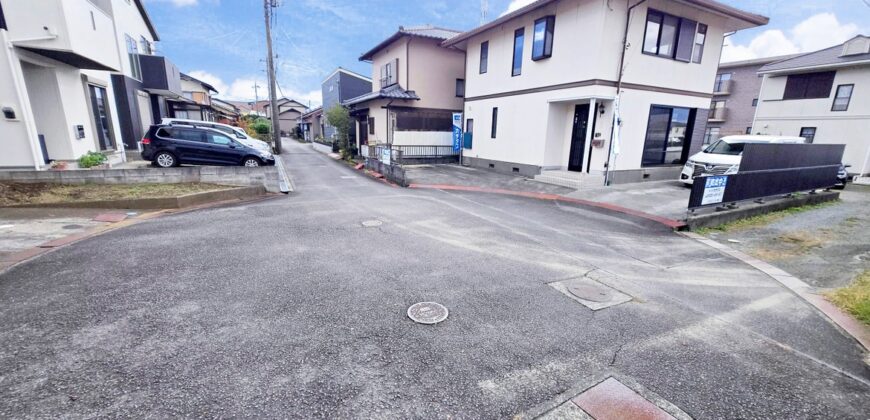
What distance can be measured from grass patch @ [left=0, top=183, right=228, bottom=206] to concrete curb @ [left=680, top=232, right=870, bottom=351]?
1193cm

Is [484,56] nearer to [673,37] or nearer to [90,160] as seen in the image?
[673,37]

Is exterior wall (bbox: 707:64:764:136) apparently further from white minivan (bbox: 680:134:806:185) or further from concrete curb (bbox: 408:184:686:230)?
concrete curb (bbox: 408:184:686:230)

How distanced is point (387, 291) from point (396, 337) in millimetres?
983

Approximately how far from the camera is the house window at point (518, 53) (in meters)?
14.1

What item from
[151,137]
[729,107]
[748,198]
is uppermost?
[729,107]

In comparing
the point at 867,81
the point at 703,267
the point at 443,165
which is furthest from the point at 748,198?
the point at 867,81

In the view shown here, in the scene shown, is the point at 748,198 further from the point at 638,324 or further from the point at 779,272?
the point at 638,324

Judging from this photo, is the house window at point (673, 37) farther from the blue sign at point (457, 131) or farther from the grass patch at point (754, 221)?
the blue sign at point (457, 131)

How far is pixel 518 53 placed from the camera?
46.9ft

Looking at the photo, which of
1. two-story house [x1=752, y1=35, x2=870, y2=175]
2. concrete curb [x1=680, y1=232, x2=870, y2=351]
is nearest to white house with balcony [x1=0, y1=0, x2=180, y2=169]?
concrete curb [x1=680, y1=232, x2=870, y2=351]

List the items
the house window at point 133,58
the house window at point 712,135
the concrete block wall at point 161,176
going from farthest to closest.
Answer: the house window at point 712,135 < the house window at point 133,58 < the concrete block wall at point 161,176

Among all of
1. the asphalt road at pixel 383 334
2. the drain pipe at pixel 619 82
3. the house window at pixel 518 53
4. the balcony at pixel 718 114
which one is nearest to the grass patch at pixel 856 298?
the asphalt road at pixel 383 334

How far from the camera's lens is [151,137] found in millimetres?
11773

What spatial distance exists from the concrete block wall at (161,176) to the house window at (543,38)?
10.4 m
